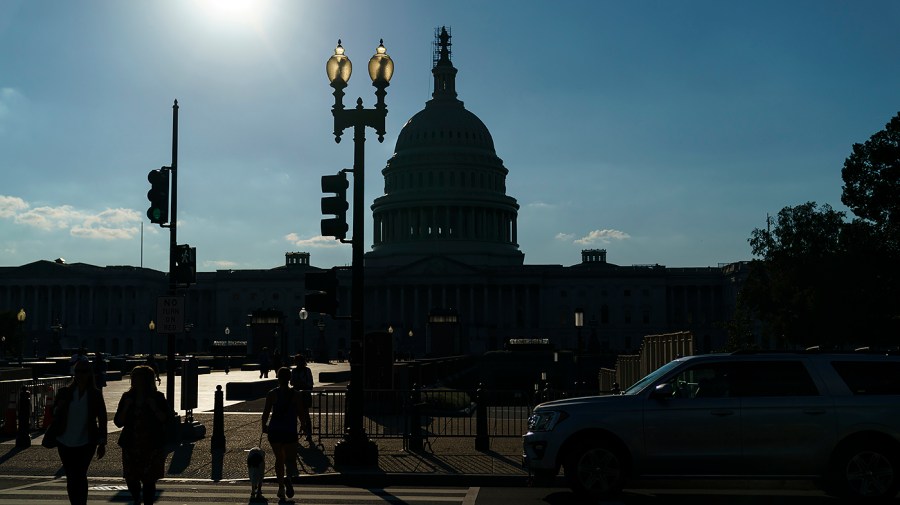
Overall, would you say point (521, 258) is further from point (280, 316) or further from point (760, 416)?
point (760, 416)

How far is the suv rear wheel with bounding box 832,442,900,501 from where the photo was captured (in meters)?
15.6

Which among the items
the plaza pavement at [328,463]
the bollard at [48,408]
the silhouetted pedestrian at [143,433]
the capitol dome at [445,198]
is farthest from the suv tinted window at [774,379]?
the capitol dome at [445,198]

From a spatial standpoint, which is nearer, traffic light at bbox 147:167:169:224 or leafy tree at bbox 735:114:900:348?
traffic light at bbox 147:167:169:224

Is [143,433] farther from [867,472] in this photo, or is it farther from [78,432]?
[867,472]

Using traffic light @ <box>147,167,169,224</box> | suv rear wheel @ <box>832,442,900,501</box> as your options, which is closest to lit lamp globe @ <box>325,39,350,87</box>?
traffic light @ <box>147,167,169,224</box>

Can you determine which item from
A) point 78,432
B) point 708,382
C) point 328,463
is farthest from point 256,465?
point 708,382

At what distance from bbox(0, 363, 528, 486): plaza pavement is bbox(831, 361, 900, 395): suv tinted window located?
5.49 metres

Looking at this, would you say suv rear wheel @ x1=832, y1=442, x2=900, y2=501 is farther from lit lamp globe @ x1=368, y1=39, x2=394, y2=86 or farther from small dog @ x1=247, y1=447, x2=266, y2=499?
lit lamp globe @ x1=368, y1=39, x2=394, y2=86

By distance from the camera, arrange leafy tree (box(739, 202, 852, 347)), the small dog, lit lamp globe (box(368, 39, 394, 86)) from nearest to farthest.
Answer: the small dog
lit lamp globe (box(368, 39, 394, 86))
leafy tree (box(739, 202, 852, 347))

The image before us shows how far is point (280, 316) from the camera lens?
85.8m

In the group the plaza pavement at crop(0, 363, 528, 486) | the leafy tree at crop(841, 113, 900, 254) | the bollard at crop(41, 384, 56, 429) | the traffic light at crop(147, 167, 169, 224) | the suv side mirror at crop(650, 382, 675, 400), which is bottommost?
the plaza pavement at crop(0, 363, 528, 486)

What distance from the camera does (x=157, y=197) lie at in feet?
80.4

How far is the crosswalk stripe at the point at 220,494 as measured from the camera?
16.3 m

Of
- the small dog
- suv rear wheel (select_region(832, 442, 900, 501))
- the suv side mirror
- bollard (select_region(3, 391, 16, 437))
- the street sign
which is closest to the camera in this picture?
suv rear wheel (select_region(832, 442, 900, 501))
